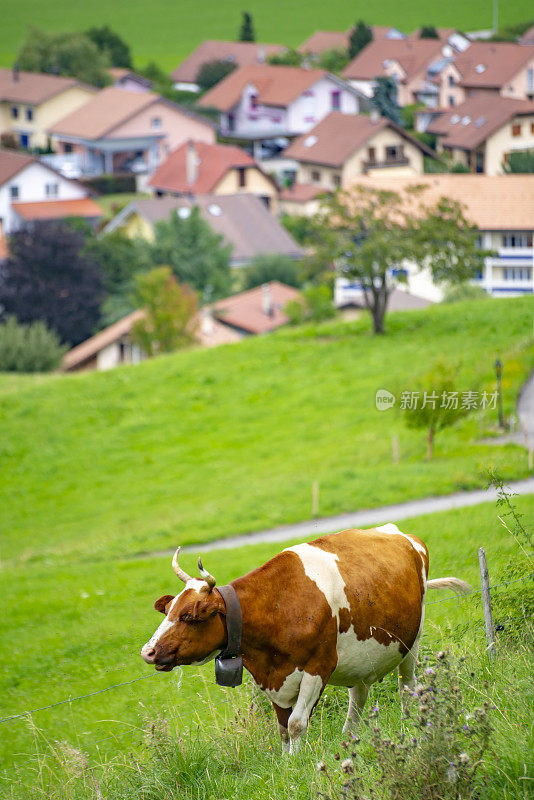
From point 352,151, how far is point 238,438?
1986 inches

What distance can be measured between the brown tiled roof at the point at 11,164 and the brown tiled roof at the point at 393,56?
1305 inches

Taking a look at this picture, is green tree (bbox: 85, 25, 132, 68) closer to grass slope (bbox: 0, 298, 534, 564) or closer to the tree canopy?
the tree canopy

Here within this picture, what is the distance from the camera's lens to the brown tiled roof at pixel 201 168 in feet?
269

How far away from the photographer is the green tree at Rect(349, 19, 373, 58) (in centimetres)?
10775

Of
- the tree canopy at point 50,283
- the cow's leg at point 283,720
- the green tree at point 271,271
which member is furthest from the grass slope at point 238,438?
the green tree at point 271,271

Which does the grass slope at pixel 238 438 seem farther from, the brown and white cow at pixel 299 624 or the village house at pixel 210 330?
the village house at pixel 210 330

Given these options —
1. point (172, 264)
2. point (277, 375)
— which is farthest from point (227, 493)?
point (172, 264)

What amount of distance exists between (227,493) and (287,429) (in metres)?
5.19

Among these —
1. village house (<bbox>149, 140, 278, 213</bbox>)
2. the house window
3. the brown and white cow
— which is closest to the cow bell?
the brown and white cow

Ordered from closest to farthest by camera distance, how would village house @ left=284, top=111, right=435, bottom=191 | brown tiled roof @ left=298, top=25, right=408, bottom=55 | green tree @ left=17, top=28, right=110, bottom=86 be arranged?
1. village house @ left=284, top=111, right=435, bottom=191
2. brown tiled roof @ left=298, top=25, right=408, bottom=55
3. green tree @ left=17, top=28, right=110, bottom=86

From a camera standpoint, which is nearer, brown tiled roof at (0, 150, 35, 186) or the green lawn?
brown tiled roof at (0, 150, 35, 186)

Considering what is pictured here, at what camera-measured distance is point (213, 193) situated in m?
80.9

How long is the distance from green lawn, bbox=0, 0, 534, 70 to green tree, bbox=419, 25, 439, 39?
17.5 m

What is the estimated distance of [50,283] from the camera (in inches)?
2384
